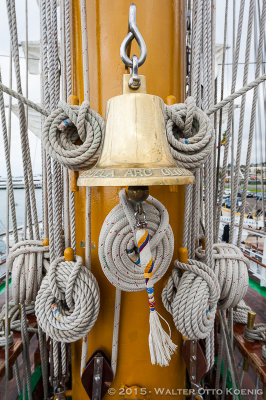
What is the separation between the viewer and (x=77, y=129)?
0.76 meters

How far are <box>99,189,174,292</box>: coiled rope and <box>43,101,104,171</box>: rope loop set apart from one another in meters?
0.21

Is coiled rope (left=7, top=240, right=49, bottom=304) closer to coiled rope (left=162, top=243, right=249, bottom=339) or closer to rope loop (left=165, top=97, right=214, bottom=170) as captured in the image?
coiled rope (left=162, top=243, right=249, bottom=339)

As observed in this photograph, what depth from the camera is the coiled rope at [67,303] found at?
2.93 feet

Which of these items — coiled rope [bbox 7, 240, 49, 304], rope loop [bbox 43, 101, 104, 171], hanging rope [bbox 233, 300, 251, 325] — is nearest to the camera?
rope loop [bbox 43, 101, 104, 171]

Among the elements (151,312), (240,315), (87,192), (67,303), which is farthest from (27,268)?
(240,315)

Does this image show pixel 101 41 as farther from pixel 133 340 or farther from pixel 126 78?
pixel 133 340

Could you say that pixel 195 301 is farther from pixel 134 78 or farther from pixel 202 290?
pixel 134 78

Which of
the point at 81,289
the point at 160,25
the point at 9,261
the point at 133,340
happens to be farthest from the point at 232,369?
→ the point at 160,25

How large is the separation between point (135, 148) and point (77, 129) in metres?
0.27

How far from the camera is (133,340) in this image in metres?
1.05

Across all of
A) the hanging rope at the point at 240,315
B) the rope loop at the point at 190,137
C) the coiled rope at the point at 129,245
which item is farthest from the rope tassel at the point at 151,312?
the hanging rope at the point at 240,315

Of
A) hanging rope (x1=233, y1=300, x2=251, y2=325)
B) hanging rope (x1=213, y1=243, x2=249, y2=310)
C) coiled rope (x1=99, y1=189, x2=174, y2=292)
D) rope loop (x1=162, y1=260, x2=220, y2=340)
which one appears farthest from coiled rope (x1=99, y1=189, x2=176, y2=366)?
hanging rope (x1=233, y1=300, x2=251, y2=325)

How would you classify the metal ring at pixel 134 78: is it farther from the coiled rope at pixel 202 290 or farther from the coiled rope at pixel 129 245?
the coiled rope at pixel 202 290

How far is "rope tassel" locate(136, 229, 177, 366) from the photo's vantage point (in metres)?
0.62
